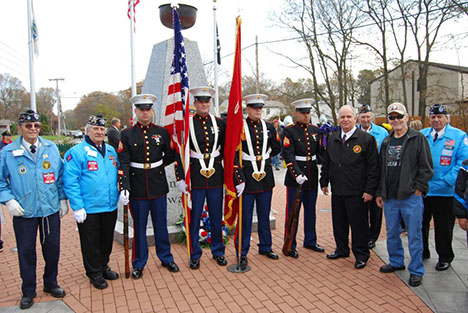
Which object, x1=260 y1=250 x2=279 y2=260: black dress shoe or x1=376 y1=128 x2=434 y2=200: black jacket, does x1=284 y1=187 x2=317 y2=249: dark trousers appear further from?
x1=376 y1=128 x2=434 y2=200: black jacket

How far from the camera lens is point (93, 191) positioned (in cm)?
368

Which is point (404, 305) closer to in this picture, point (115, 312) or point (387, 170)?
point (387, 170)

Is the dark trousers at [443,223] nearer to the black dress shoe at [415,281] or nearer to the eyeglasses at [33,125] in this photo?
the black dress shoe at [415,281]

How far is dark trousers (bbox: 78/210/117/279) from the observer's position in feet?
12.3

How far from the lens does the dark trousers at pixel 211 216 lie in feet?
14.0

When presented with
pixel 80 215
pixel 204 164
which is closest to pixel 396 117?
pixel 204 164

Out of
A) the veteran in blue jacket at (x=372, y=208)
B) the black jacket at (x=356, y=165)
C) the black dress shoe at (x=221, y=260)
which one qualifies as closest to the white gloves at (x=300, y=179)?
the black jacket at (x=356, y=165)

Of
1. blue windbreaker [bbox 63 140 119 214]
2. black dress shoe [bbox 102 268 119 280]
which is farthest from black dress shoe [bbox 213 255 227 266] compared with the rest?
blue windbreaker [bbox 63 140 119 214]

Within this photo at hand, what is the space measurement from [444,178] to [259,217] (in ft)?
7.39

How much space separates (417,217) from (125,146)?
11.0ft

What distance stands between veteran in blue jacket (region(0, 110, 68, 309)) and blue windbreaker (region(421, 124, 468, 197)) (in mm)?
4232

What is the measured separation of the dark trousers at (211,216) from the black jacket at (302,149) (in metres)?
1.02

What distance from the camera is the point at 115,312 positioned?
330 cm

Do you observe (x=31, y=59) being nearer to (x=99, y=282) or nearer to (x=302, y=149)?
(x=99, y=282)
